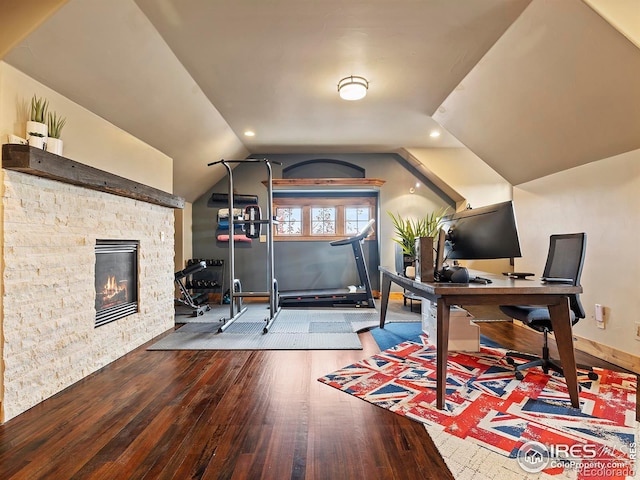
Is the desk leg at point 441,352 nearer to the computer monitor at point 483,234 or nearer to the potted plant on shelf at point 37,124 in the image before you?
the computer monitor at point 483,234

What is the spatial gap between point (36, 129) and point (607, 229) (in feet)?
14.5

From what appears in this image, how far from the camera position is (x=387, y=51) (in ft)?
8.85

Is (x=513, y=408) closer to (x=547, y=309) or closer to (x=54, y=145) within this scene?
(x=547, y=309)

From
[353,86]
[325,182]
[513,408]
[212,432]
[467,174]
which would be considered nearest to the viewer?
[212,432]

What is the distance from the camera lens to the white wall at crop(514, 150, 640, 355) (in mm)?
2572

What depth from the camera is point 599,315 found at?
2834 millimetres

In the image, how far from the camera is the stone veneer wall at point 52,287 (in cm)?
188

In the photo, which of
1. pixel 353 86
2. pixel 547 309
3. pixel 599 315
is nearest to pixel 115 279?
pixel 353 86

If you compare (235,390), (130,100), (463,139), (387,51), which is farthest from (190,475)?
(463,139)

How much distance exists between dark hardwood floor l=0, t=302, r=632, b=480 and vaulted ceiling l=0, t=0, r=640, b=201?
7.09 ft

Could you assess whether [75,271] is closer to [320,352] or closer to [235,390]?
[235,390]

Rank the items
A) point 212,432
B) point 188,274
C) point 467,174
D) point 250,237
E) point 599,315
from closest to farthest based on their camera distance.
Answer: point 212,432, point 599,315, point 250,237, point 188,274, point 467,174

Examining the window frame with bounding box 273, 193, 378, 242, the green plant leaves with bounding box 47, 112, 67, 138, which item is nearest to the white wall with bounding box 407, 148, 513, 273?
the window frame with bounding box 273, 193, 378, 242

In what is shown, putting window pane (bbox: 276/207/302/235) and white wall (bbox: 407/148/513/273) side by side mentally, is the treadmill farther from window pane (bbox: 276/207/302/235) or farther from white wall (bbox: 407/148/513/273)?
white wall (bbox: 407/148/513/273)
